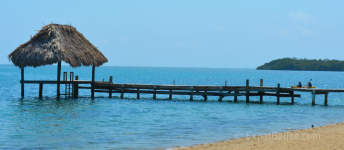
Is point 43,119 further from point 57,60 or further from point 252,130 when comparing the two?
point 252,130

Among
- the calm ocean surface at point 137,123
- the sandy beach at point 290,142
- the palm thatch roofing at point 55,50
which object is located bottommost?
the calm ocean surface at point 137,123

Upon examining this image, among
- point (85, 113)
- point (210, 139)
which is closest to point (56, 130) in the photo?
point (85, 113)

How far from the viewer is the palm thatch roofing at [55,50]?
28.7 meters

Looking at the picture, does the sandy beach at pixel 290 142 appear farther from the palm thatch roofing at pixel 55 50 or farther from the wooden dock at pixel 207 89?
the palm thatch roofing at pixel 55 50

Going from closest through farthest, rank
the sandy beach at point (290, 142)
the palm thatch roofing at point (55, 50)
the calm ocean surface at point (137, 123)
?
the sandy beach at point (290, 142)
the calm ocean surface at point (137, 123)
the palm thatch roofing at point (55, 50)

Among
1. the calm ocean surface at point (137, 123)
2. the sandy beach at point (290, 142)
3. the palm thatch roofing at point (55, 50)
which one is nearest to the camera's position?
the sandy beach at point (290, 142)

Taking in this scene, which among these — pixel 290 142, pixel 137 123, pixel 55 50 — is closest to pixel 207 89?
pixel 137 123

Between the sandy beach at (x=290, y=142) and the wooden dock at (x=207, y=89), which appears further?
the wooden dock at (x=207, y=89)

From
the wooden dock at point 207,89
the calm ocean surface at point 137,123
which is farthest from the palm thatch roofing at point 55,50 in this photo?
the calm ocean surface at point 137,123

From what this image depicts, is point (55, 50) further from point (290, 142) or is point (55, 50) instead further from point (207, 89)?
point (290, 142)

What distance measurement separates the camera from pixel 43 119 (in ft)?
67.3

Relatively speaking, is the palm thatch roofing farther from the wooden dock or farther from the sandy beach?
the sandy beach

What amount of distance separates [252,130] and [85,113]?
11047 mm

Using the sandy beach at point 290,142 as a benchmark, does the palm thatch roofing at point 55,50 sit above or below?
above
